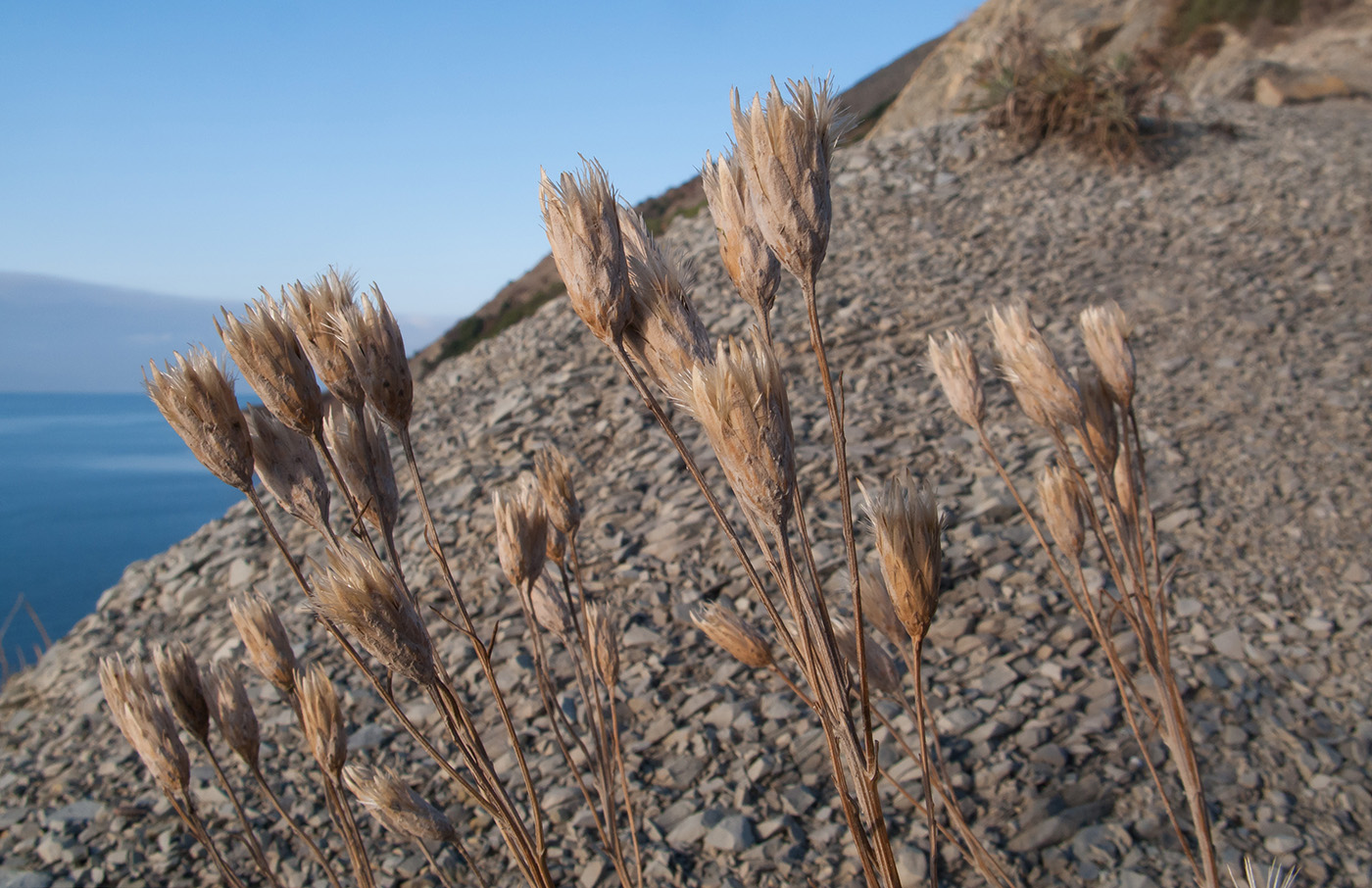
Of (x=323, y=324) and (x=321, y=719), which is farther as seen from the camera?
(x=321, y=719)

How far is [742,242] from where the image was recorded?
28.9 inches

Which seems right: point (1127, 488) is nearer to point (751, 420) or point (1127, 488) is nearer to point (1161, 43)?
point (751, 420)

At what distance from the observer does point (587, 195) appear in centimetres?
68

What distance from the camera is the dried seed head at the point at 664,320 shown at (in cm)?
69

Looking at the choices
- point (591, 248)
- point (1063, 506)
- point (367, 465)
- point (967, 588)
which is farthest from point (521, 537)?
point (967, 588)

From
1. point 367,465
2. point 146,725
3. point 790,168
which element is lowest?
point 146,725

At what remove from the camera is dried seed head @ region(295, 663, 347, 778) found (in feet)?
4.02

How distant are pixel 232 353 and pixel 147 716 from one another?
711mm

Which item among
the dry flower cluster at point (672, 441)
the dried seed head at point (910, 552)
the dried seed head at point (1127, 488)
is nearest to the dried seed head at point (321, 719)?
the dry flower cluster at point (672, 441)

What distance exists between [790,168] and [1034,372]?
2.48 ft

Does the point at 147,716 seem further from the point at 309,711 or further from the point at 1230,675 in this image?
the point at 1230,675

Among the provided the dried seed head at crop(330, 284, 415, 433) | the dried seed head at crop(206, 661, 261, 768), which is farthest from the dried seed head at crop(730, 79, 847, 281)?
the dried seed head at crop(206, 661, 261, 768)

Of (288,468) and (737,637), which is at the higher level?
(288,468)

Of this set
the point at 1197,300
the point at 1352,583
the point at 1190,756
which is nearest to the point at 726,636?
the point at 1190,756
